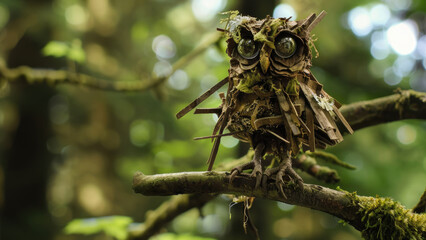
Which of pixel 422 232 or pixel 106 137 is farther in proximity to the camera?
pixel 106 137

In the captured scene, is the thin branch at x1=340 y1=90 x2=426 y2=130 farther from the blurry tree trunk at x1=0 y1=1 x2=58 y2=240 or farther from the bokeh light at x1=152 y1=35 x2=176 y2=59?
the bokeh light at x1=152 y1=35 x2=176 y2=59

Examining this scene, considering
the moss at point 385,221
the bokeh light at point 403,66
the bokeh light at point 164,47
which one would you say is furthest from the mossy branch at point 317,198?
the bokeh light at point 164,47

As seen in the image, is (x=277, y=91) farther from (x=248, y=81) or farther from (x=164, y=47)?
(x=164, y=47)

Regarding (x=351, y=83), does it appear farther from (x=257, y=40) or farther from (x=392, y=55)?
(x=257, y=40)

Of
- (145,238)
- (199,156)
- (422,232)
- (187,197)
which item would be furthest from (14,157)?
(422,232)

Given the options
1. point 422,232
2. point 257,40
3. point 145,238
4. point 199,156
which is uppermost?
point 199,156

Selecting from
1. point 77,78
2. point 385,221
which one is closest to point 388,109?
point 385,221
